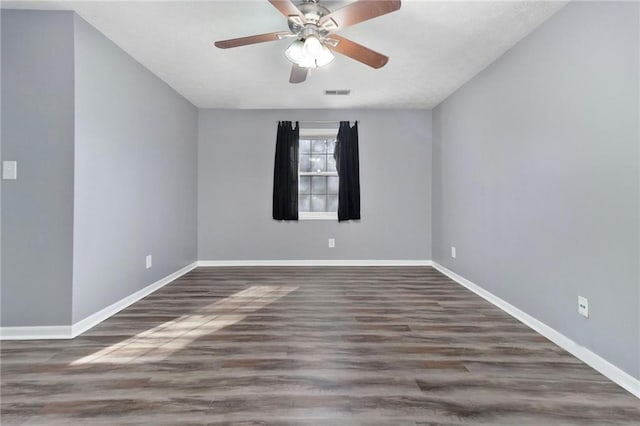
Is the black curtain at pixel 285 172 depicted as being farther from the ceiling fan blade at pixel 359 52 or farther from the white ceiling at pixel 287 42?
the ceiling fan blade at pixel 359 52

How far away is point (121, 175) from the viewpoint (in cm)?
262

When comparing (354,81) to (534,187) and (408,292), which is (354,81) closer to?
(534,187)

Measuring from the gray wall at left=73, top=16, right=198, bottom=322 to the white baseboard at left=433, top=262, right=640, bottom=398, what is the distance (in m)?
3.35

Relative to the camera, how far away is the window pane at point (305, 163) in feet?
15.2

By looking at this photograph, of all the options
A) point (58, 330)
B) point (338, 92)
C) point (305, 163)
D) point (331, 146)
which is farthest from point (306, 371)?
point (331, 146)

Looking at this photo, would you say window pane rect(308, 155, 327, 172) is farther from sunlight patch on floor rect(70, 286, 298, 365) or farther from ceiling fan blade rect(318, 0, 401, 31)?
ceiling fan blade rect(318, 0, 401, 31)

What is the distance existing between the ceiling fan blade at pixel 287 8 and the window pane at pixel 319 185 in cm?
283

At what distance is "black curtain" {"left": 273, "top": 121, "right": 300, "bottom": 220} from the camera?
14.4ft

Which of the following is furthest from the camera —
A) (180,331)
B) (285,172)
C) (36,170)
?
(285,172)

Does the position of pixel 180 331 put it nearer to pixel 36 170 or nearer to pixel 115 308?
pixel 115 308

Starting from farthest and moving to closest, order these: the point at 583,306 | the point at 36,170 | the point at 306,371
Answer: the point at 36,170 < the point at 583,306 < the point at 306,371

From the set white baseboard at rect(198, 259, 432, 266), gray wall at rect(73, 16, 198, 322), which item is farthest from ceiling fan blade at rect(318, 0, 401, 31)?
white baseboard at rect(198, 259, 432, 266)

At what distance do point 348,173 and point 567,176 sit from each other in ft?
9.04

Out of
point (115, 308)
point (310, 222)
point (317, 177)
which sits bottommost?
point (115, 308)
